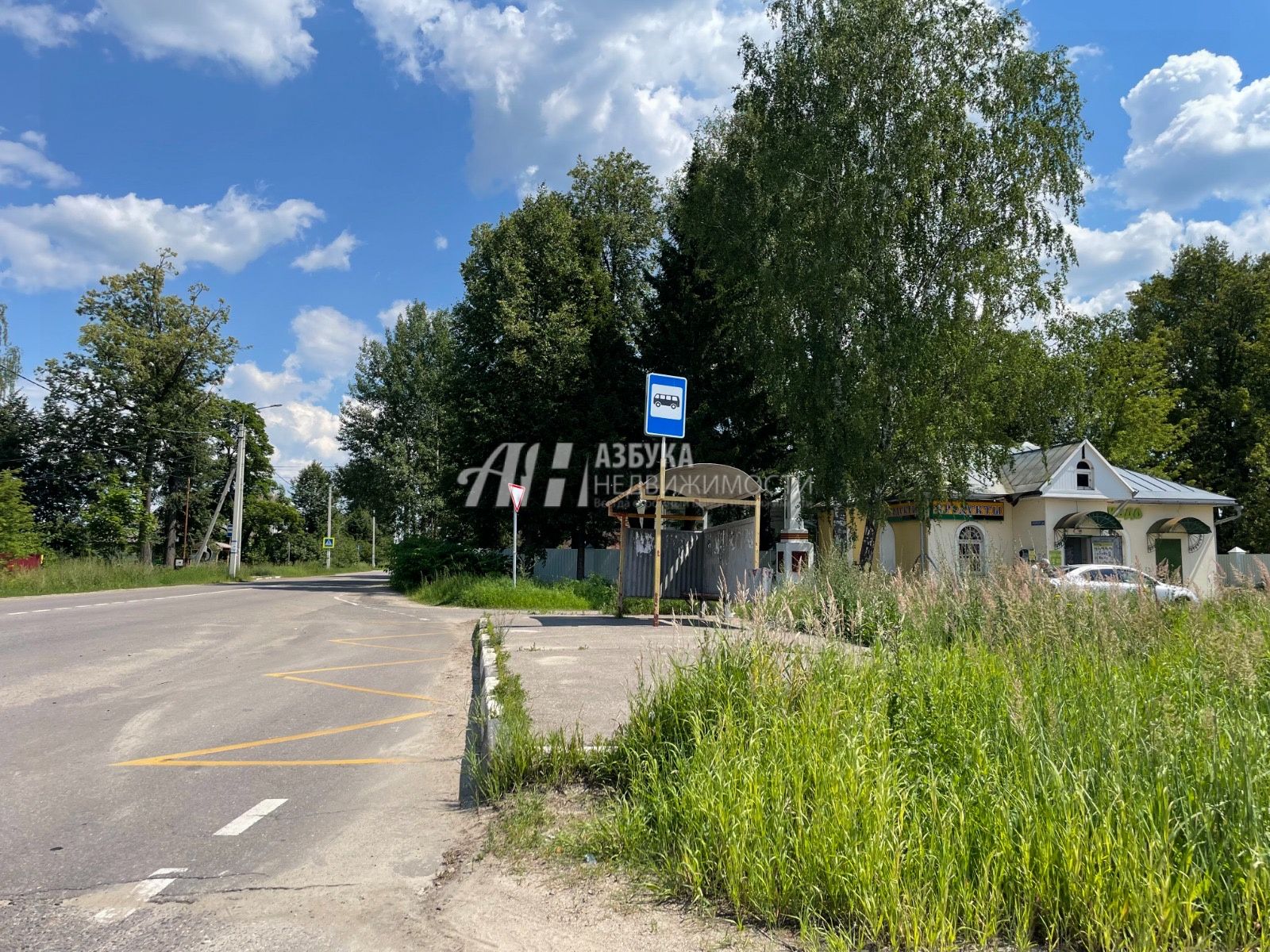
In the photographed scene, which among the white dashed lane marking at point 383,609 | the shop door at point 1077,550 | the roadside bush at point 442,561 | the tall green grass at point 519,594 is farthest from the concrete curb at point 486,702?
the shop door at point 1077,550

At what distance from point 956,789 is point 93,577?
33.8m

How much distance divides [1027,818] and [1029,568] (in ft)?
16.1

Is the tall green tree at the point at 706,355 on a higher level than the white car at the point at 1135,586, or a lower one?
higher

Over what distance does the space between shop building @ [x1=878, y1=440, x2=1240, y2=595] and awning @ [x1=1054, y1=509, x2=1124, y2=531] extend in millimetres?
25

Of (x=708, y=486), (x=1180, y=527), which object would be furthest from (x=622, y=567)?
(x=1180, y=527)

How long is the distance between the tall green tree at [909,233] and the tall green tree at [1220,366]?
25.0 meters

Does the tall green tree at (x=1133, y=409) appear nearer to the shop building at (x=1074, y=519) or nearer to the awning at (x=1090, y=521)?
the shop building at (x=1074, y=519)

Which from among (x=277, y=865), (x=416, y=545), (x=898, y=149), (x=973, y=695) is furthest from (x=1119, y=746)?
(x=416, y=545)

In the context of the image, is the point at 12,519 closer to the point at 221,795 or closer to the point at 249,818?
the point at 221,795

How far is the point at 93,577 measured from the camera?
1152 inches

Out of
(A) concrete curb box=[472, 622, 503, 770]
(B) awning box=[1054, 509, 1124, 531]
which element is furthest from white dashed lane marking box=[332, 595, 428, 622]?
(B) awning box=[1054, 509, 1124, 531]

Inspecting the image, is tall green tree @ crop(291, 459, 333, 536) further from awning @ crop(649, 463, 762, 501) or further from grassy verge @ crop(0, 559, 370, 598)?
awning @ crop(649, 463, 762, 501)

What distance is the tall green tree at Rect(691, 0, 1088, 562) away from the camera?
1995 centimetres

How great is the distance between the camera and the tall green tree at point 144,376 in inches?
1834
